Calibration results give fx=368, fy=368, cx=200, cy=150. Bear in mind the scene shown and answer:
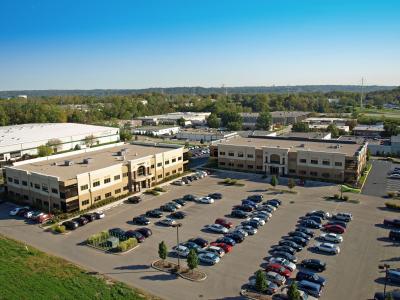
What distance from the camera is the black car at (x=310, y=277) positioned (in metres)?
24.3

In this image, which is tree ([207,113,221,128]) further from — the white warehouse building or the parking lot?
the parking lot

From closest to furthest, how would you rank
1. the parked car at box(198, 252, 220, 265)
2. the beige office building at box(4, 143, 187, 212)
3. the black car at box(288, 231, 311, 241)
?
the parked car at box(198, 252, 220, 265), the black car at box(288, 231, 311, 241), the beige office building at box(4, 143, 187, 212)

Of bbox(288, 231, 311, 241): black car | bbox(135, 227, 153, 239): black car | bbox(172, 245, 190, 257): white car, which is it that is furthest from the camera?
bbox(135, 227, 153, 239): black car

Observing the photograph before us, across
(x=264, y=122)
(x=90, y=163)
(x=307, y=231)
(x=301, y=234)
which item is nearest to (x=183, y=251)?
(x=301, y=234)

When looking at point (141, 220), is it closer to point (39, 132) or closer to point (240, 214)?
point (240, 214)

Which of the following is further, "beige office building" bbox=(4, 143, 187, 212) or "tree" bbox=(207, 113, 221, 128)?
"tree" bbox=(207, 113, 221, 128)

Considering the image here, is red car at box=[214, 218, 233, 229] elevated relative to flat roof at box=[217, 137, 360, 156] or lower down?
lower down

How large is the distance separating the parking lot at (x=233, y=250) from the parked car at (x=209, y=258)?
391 mm

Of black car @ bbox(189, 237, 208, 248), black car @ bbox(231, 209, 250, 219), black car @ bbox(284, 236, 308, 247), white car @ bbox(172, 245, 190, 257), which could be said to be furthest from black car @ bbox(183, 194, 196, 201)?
black car @ bbox(284, 236, 308, 247)

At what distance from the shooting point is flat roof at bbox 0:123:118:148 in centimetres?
7031

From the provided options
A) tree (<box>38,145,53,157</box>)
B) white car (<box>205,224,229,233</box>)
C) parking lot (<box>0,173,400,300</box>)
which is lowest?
parking lot (<box>0,173,400,300</box>)

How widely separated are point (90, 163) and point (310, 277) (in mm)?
31433

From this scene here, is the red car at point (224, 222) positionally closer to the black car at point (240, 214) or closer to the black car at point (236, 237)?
the black car at point (240, 214)

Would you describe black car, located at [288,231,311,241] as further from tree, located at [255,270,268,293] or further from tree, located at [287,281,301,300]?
tree, located at [287,281,301,300]
